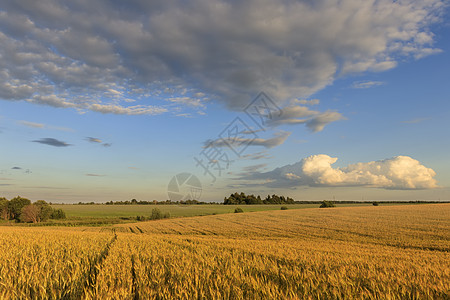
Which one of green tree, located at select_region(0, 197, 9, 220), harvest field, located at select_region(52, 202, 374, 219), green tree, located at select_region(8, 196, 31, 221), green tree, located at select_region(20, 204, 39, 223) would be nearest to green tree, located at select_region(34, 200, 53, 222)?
green tree, located at select_region(20, 204, 39, 223)

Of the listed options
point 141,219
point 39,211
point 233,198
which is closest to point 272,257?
point 141,219

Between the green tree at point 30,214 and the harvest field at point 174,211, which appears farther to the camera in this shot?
the harvest field at point 174,211

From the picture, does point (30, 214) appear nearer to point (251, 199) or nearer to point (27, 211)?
point (27, 211)

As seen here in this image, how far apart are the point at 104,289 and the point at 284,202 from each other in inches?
6111

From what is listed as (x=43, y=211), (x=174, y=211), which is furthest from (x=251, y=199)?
(x=43, y=211)

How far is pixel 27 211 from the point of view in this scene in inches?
3216

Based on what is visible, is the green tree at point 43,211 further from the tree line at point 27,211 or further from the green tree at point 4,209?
the green tree at point 4,209

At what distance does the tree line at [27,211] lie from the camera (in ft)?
269

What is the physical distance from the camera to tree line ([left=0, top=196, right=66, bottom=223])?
82.0 m

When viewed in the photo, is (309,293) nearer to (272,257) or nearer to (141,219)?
(272,257)

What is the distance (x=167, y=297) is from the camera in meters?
3.60

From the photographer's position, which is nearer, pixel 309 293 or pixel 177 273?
pixel 309 293

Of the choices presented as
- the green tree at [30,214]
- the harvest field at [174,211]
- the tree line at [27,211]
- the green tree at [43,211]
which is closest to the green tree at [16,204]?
the tree line at [27,211]

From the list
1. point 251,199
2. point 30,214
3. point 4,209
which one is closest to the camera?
point 30,214
